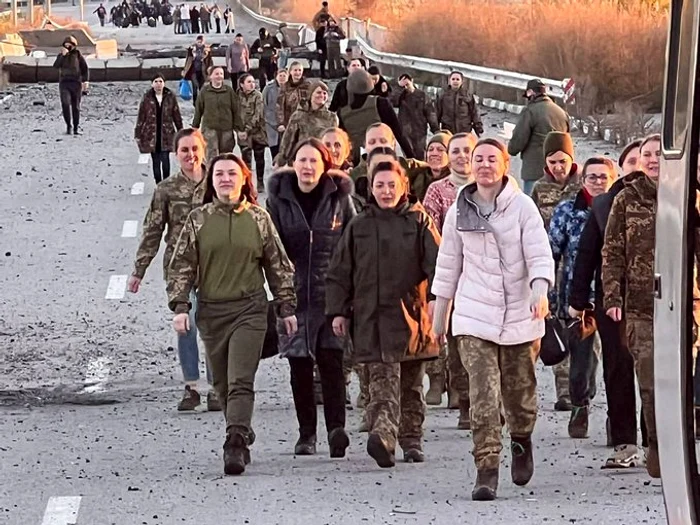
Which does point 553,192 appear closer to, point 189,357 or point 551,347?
point 551,347

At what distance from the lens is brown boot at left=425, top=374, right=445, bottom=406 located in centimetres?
1241

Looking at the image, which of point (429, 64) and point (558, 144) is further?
point (429, 64)

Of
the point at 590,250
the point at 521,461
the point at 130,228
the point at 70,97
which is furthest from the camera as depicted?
the point at 70,97

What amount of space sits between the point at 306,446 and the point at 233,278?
115cm

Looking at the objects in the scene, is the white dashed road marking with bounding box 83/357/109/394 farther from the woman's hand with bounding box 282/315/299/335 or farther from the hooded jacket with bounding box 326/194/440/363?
the hooded jacket with bounding box 326/194/440/363

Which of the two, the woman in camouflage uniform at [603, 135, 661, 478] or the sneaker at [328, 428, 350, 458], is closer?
the woman in camouflage uniform at [603, 135, 661, 478]

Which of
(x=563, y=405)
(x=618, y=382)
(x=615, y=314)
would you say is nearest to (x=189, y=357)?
(x=563, y=405)

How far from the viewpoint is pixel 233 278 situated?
10.3 m

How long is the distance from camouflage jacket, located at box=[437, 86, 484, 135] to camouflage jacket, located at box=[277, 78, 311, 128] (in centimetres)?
203

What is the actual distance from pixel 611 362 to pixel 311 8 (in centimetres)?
8942

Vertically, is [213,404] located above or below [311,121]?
below

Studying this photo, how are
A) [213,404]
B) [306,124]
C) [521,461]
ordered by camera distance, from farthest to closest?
[306,124] < [213,404] < [521,461]

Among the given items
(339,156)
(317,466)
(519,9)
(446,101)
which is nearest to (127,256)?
(446,101)

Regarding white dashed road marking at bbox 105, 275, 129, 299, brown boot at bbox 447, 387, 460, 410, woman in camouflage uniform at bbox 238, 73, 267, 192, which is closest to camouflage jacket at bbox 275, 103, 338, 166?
white dashed road marking at bbox 105, 275, 129, 299
